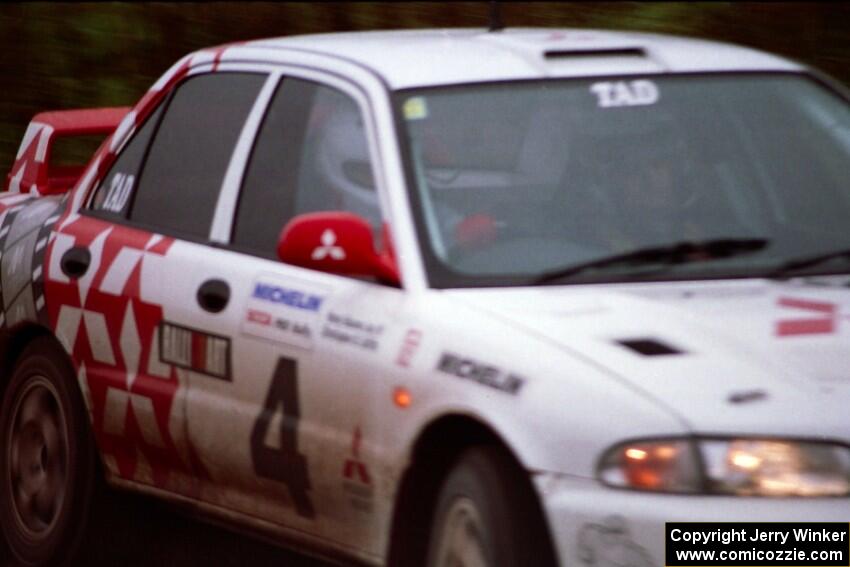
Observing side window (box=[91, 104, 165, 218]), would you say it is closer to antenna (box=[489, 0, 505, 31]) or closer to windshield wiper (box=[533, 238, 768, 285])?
antenna (box=[489, 0, 505, 31])

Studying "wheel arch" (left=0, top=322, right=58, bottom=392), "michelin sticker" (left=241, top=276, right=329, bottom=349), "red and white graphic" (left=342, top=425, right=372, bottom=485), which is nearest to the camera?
"red and white graphic" (left=342, top=425, right=372, bottom=485)

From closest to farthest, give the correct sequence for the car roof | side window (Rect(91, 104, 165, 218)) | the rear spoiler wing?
1. the car roof
2. side window (Rect(91, 104, 165, 218))
3. the rear spoiler wing

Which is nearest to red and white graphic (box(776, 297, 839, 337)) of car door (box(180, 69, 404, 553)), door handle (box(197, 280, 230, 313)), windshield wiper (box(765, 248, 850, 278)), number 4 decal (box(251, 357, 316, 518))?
windshield wiper (box(765, 248, 850, 278))

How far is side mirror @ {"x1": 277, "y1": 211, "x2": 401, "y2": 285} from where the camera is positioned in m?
5.58

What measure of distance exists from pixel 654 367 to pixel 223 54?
260 centimetres

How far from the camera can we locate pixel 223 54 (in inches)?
277

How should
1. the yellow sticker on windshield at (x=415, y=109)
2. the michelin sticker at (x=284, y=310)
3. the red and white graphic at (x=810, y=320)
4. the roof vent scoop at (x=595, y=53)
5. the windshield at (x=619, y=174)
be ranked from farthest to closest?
1. the roof vent scoop at (x=595, y=53)
2. the yellow sticker on windshield at (x=415, y=109)
3. the michelin sticker at (x=284, y=310)
4. the windshield at (x=619, y=174)
5. the red and white graphic at (x=810, y=320)

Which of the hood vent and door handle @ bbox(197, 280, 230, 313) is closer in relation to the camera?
the hood vent

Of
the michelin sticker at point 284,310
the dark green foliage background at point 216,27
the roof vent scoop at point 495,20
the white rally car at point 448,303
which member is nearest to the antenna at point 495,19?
the roof vent scoop at point 495,20

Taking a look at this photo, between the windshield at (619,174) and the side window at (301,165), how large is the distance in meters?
0.21

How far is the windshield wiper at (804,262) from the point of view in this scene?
570 centimetres

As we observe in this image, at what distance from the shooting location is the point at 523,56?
20.8ft

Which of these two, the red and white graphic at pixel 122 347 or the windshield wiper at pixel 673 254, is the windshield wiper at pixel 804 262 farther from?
the red and white graphic at pixel 122 347

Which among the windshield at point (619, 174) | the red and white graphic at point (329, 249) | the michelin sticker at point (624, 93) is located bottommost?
the red and white graphic at point (329, 249)
